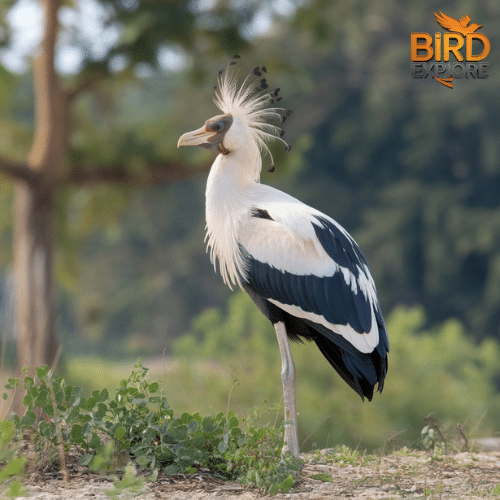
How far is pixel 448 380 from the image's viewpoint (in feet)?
35.5

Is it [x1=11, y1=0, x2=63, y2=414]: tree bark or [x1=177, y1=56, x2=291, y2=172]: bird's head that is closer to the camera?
[x1=177, y1=56, x2=291, y2=172]: bird's head

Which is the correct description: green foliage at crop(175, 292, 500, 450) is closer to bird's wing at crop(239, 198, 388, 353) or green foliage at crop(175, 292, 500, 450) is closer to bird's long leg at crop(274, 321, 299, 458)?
bird's long leg at crop(274, 321, 299, 458)

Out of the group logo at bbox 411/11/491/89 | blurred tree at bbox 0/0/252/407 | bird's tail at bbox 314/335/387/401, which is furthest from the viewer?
blurred tree at bbox 0/0/252/407

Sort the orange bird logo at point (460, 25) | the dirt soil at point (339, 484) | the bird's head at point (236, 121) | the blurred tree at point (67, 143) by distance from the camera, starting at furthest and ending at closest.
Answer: the blurred tree at point (67, 143) < the orange bird logo at point (460, 25) < the bird's head at point (236, 121) < the dirt soil at point (339, 484)

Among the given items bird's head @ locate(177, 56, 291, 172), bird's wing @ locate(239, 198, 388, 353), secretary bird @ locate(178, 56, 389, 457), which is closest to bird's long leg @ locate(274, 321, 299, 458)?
secretary bird @ locate(178, 56, 389, 457)

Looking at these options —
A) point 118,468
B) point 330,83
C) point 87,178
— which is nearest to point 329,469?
point 118,468

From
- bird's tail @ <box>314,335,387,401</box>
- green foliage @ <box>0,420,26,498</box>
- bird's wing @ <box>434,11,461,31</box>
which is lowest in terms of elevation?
green foliage @ <box>0,420,26,498</box>

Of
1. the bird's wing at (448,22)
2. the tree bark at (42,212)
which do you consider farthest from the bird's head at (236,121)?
the tree bark at (42,212)

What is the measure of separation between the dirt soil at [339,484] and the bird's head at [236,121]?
1852 millimetres

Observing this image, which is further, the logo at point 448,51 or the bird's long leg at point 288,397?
the logo at point 448,51

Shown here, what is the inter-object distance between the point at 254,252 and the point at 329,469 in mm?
1253

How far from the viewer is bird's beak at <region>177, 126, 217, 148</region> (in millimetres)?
4254

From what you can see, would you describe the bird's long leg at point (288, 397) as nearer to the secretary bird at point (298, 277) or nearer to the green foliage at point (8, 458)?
the secretary bird at point (298, 277)

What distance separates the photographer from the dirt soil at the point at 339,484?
330cm
